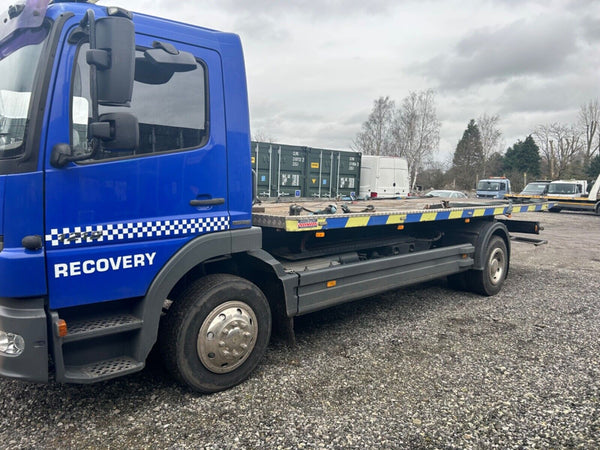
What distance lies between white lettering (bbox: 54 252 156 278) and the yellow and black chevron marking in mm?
1214

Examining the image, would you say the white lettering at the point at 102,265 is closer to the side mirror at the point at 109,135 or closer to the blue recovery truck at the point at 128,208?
the blue recovery truck at the point at 128,208

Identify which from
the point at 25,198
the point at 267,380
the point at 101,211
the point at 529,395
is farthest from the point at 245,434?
the point at 529,395

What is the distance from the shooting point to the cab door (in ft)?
8.61

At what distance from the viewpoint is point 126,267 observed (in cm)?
290

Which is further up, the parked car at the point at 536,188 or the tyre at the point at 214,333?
the parked car at the point at 536,188

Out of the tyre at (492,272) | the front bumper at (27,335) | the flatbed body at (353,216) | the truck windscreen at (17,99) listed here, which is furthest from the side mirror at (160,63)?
the tyre at (492,272)

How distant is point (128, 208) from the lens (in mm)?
2879

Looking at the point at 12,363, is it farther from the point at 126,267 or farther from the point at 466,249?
the point at 466,249

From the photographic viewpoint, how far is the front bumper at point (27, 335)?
100.0 inches

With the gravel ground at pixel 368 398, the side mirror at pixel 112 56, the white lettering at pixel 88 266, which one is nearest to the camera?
the side mirror at pixel 112 56

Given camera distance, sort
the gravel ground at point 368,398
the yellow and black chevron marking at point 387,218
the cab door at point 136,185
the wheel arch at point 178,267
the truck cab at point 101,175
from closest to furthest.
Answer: the truck cab at point 101,175 < the cab door at point 136,185 < the gravel ground at point 368,398 < the wheel arch at point 178,267 < the yellow and black chevron marking at point 387,218

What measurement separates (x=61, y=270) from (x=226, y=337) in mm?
1271

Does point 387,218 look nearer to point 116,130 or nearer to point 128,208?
point 128,208

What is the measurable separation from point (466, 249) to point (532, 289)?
176 cm
